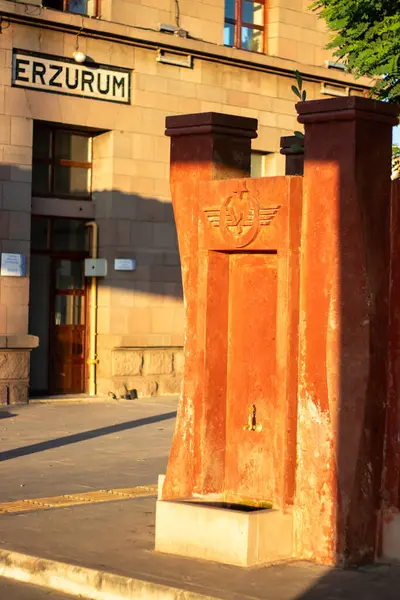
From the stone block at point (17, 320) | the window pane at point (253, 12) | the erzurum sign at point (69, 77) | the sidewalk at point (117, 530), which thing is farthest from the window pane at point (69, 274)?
the window pane at point (253, 12)

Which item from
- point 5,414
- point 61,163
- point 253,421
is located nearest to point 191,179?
point 253,421

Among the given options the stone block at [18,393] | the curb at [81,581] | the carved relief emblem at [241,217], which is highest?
the carved relief emblem at [241,217]

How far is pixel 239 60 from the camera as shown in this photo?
2639 centimetres

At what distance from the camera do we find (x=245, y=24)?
26984mm

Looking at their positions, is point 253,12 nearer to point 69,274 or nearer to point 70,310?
point 69,274

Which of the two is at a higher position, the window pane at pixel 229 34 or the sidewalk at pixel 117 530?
the window pane at pixel 229 34

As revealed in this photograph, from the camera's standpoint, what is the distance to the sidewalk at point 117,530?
29.4ft

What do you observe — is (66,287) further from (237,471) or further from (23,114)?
(237,471)

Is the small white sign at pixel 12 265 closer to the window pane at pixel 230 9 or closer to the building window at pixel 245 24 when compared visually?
the building window at pixel 245 24

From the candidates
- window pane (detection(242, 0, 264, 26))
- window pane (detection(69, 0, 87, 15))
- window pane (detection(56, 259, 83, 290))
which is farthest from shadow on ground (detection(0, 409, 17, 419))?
window pane (detection(242, 0, 264, 26))

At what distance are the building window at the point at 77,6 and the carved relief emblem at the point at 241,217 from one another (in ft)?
47.0

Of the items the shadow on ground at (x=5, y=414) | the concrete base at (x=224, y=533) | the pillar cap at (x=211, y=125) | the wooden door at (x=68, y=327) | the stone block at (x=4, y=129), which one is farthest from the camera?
the wooden door at (x=68, y=327)

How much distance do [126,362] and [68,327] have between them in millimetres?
1243

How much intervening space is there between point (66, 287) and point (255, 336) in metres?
14.6
